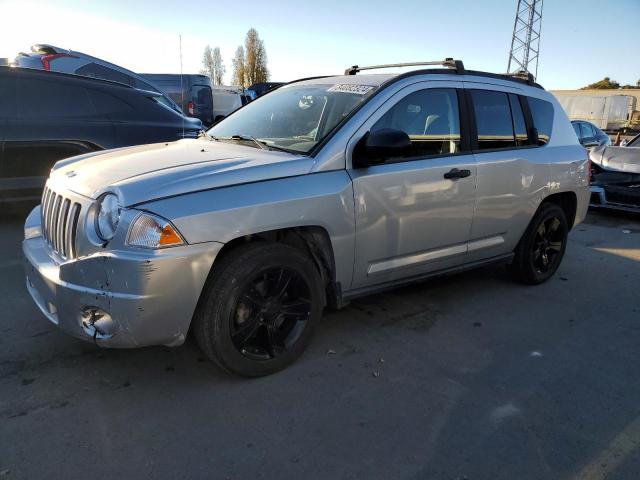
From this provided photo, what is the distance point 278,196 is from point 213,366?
3.62ft

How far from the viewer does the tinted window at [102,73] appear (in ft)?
36.6

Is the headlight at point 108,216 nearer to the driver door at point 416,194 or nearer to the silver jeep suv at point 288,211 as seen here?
the silver jeep suv at point 288,211

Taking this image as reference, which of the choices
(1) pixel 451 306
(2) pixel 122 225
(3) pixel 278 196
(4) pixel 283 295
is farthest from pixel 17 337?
(1) pixel 451 306

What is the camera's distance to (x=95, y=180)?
2.79 metres

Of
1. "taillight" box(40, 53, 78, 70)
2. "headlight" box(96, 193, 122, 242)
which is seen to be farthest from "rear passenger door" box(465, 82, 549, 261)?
"taillight" box(40, 53, 78, 70)

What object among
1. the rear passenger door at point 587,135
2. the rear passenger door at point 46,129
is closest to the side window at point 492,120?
the rear passenger door at point 46,129

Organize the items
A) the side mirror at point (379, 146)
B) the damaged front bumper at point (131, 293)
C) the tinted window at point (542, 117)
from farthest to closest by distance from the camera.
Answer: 1. the tinted window at point (542, 117)
2. the side mirror at point (379, 146)
3. the damaged front bumper at point (131, 293)

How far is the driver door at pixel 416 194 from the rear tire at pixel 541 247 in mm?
913

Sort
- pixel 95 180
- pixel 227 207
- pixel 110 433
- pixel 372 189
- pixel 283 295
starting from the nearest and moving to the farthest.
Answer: pixel 110 433 < pixel 227 207 < pixel 95 180 < pixel 283 295 < pixel 372 189

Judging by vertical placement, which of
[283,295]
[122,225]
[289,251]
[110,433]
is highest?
[122,225]

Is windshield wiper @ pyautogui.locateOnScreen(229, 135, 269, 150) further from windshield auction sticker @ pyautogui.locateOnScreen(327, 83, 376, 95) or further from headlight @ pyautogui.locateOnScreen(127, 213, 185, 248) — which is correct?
headlight @ pyautogui.locateOnScreen(127, 213, 185, 248)

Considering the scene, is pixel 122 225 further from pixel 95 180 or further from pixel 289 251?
pixel 289 251

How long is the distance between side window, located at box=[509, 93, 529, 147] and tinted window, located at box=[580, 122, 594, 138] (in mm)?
8470

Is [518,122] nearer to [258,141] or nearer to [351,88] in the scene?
[351,88]
